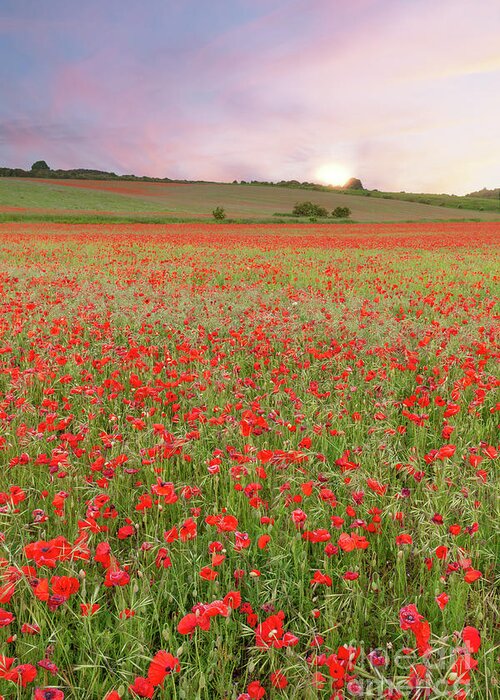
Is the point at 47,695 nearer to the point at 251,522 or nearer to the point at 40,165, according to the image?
the point at 251,522

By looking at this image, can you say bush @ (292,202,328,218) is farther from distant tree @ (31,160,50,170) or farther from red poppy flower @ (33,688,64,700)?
distant tree @ (31,160,50,170)

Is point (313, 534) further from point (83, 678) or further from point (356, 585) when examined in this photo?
point (83, 678)

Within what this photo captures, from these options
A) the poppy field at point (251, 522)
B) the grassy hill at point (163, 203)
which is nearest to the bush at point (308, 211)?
the grassy hill at point (163, 203)

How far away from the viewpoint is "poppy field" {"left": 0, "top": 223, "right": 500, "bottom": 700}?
1.65 metres

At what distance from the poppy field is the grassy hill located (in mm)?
38038

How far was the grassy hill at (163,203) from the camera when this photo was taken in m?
45.0

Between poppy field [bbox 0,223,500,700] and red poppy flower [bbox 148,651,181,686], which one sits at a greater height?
red poppy flower [bbox 148,651,181,686]

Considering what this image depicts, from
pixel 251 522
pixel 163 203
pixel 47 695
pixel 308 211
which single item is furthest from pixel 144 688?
pixel 163 203

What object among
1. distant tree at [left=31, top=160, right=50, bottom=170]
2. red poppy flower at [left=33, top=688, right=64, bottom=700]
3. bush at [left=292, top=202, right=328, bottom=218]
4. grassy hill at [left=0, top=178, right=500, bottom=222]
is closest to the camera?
red poppy flower at [left=33, top=688, right=64, bottom=700]

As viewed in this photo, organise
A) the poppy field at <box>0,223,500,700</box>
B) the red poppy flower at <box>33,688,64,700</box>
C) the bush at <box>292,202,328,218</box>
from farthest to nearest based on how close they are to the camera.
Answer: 1. the bush at <box>292,202,328,218</box>
2. the poppy field at <box>0,223,500,700</box>
3. the red poppy flower at <box>33,688,64,700</box>

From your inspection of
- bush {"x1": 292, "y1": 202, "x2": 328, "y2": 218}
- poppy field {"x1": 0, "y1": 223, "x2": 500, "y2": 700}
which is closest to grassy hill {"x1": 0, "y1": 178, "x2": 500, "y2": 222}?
bush {"x1": 292, "y1": 202, "x2": 328, "y2": 218}

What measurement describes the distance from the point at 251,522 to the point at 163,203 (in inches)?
2447

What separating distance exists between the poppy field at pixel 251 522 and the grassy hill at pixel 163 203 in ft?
125

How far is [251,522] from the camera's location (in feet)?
8.25
